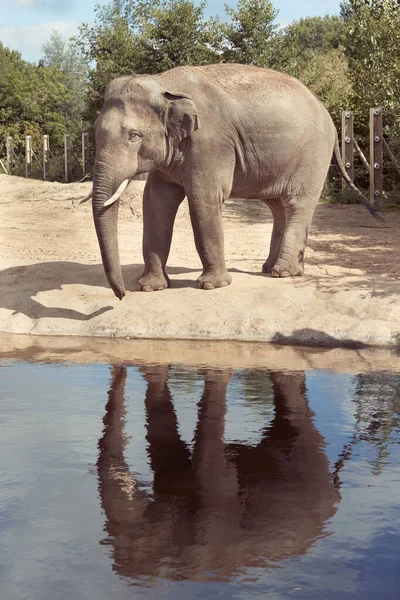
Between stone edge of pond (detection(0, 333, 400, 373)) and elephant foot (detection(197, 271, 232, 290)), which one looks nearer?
stone edge of pond (detection(0, 333, 400, 373))

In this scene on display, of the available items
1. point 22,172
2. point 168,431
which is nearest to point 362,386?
point 168,431

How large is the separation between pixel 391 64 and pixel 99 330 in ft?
42.0

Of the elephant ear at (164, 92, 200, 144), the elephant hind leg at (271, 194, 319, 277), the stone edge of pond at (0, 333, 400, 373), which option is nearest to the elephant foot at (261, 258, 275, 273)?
the elephant hind leg at (271, 194, 319, 277)

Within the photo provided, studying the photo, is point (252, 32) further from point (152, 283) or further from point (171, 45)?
point (152, 283)

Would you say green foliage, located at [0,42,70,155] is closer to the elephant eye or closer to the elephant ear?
the elephant ear

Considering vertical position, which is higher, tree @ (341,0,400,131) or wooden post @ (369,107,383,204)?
tree @ (341,0,400,131)

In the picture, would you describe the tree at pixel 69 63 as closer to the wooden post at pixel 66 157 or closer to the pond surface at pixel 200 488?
the wooden post at pixel 66 157

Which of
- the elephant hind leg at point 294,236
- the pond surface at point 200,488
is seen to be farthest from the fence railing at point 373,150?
the pond surface at point 200,488

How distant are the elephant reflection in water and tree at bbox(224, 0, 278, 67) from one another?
896 inches

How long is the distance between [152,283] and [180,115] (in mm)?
1880

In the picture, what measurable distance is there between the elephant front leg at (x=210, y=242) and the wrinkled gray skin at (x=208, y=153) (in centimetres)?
1

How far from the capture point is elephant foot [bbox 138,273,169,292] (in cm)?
1152

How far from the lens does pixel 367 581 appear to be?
4.39 meters

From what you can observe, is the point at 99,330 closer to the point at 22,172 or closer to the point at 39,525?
the point at 39,525
